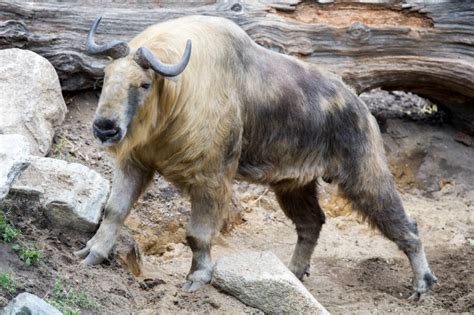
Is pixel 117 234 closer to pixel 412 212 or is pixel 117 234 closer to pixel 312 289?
pixel 312 289

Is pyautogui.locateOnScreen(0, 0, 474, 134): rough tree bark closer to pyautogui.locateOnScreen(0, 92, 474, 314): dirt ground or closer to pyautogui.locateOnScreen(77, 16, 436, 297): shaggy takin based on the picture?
pyautogui.locateOnScreen(0, 92, 474, 314): dirt ground

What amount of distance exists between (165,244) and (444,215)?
130 inches

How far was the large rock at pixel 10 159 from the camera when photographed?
5.48m

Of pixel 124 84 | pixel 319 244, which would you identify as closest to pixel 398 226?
pixel 319 244

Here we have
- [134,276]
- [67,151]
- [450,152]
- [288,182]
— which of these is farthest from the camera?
[450,152]

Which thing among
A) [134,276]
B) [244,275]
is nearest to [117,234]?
[134,276]

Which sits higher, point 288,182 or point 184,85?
point 184,85

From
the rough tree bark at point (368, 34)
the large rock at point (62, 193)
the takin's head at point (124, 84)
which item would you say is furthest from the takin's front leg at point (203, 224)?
the rough tree bark at point (368, 34)

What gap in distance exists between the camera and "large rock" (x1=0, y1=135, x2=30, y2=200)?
18.0 ft

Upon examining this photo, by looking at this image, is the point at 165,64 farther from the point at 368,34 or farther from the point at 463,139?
the point at 463,139

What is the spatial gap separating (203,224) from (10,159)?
170cm

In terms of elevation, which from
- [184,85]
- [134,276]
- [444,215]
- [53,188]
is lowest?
[444,215]

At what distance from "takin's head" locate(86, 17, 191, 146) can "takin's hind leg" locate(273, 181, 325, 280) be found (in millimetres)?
2431

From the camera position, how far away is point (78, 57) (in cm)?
849
